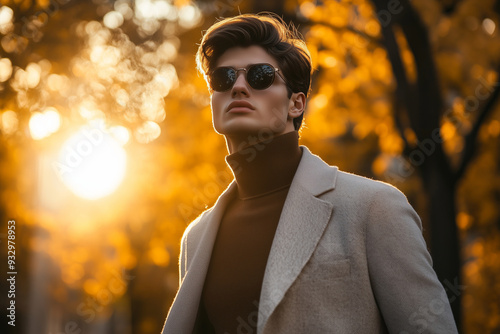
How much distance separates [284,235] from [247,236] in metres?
0.31

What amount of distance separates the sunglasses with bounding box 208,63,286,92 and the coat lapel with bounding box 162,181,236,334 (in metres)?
0.68

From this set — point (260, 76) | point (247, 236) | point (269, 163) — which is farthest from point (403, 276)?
point (260, 76)

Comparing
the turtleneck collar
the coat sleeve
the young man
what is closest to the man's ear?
the young man

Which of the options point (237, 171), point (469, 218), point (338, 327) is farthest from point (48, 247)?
point (338, 327)

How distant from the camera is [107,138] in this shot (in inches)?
350

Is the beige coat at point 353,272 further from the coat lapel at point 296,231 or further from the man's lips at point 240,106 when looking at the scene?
the man's lips at point 240,106

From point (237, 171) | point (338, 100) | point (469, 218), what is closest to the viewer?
point (237, 171)

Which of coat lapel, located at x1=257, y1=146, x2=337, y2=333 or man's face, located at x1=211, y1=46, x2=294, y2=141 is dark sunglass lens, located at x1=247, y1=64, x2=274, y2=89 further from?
coat lapel, located at x1=257, y1=146, x2=337, y2=333

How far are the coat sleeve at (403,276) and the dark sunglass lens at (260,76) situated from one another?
87cm

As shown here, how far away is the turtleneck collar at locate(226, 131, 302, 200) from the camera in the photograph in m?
2.92

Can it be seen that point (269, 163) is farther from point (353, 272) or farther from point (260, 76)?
point (353, 272)

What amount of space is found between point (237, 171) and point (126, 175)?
9.43 meters

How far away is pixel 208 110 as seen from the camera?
830cm

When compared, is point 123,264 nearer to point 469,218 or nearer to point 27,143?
point 27,143
